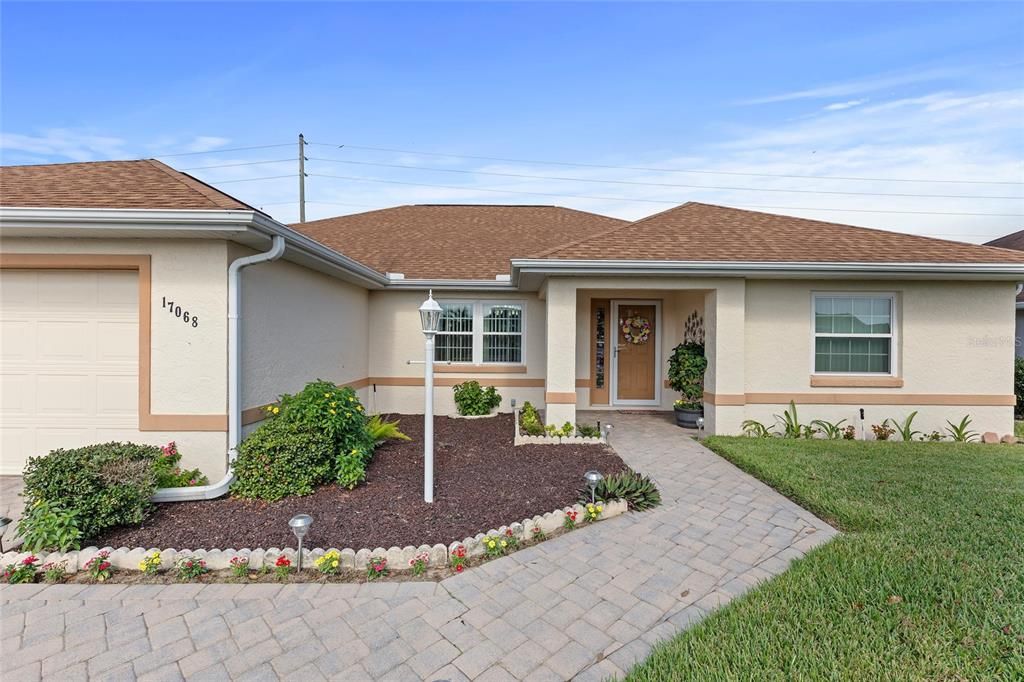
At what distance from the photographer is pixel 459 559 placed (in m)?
3.28

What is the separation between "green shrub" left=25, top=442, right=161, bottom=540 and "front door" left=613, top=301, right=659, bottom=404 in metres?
8.49

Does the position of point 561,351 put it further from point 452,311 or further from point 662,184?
point 662,184

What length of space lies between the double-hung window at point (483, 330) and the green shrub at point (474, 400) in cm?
79

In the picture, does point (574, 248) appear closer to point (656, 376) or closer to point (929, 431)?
point (656, 376)

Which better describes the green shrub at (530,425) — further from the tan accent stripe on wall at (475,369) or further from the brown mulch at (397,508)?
the tan accent stripe on wall at (475,369)

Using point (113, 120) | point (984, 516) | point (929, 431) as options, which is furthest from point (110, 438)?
point (929, 431)

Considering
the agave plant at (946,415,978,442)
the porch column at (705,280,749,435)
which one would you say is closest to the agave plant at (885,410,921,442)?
the agave plant at (946,415,978,442)

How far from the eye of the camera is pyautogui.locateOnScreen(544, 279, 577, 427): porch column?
7207 mm

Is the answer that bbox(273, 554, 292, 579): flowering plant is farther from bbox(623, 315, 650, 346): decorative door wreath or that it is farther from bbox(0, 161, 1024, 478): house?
bbox(623, 315, 650, 346): decorative door wreath

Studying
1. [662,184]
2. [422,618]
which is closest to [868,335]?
[422,618]

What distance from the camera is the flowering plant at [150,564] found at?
3111mm

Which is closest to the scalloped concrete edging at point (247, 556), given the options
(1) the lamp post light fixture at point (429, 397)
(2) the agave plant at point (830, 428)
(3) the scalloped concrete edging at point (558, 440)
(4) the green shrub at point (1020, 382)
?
(1) the lamp post light fixture at point (429, 397)

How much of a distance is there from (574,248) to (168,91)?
8467mm

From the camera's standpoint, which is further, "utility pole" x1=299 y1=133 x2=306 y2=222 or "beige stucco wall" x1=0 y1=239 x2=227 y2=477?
"utility pole" x1=299 y1=133 x2=306 y2=222
